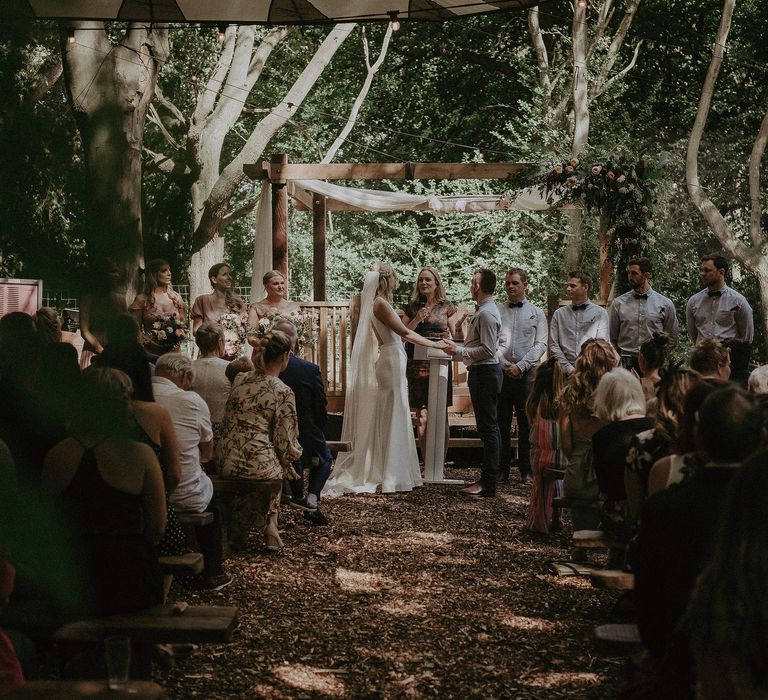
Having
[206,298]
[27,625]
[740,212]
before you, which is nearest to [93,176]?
[27,625]

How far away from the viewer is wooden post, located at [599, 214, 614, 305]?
11.0 metres

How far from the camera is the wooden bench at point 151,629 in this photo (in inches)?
134

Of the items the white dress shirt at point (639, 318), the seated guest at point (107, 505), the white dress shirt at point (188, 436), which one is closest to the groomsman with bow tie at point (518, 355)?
the white dress shirt at point (639, 318)

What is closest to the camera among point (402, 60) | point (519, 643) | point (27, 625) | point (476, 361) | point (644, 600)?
point (644, 600)

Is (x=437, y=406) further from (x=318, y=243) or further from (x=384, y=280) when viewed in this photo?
(x=318, y=243)

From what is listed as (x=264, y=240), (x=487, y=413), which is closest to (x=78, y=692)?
(x=487, y=413)

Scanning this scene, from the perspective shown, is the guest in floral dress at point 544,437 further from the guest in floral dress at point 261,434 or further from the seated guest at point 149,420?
the seated guest at point 149,420

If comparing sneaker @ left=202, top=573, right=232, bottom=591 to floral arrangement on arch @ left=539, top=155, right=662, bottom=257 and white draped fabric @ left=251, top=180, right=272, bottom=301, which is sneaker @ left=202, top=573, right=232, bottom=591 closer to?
floral arrangement on arch @ left=539, top=155, right=662, bottom=257

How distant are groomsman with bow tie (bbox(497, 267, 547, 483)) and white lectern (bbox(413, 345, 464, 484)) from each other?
55 centimetres

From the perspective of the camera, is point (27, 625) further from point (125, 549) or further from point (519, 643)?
point (519, 643)

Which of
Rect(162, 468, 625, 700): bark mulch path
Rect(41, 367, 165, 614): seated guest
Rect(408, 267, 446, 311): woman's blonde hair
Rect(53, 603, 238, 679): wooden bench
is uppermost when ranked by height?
Rect(408, 267, 446, 311): woman's blonde hair

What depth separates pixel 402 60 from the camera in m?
26.0

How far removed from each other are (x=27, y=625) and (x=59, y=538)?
0.31 meters

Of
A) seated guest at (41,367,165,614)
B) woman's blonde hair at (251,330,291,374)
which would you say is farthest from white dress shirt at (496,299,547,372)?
seated guest at (41,367,165,614)
